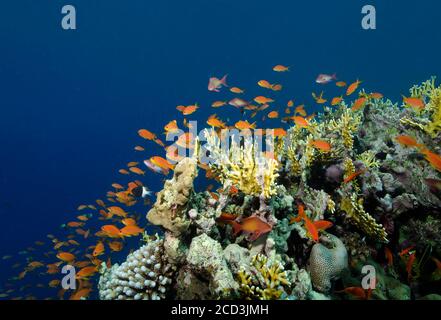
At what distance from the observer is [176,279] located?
3.73 meters

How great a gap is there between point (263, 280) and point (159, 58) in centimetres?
11842

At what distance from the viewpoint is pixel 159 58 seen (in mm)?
112688

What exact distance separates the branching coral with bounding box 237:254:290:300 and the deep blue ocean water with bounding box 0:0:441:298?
76.2 meters

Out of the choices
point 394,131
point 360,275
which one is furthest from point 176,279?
point 394,131

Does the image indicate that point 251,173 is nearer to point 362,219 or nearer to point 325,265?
point 325,265

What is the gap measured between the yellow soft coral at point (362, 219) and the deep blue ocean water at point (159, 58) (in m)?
75.5

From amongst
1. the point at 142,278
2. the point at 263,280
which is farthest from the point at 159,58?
the point at 263,280

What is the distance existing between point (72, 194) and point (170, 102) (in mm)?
50533

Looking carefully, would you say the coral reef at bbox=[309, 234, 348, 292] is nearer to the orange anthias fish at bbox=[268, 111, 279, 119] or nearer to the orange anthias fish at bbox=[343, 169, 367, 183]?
the orange anthias fish at bbox=[343, 169, 367, 183]

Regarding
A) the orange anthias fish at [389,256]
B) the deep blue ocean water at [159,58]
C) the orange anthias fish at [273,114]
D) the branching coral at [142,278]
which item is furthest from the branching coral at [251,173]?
the deep blue ocean water at [159,58]

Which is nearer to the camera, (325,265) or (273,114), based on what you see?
(325,265)

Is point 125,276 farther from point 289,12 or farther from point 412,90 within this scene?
point 289,12

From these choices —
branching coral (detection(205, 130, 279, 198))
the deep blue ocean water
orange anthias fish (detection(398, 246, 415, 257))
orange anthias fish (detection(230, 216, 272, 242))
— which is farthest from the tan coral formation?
the deep blue ocean water

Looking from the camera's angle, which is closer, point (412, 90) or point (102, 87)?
point (412, 90)
